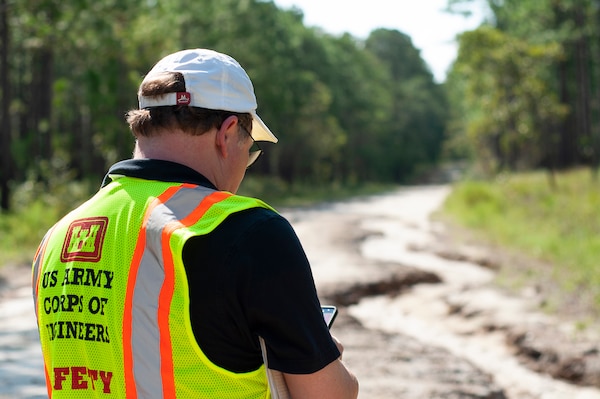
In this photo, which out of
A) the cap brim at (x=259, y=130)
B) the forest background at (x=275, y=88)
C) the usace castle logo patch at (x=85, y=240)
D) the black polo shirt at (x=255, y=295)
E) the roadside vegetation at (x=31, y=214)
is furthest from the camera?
the forest background at (x=275, y=88)

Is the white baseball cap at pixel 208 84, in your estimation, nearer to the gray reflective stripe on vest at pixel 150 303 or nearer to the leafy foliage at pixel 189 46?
the gray reflective stripe on vest at pixel 150 303

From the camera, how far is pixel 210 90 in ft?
6.01

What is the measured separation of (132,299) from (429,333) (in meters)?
7.10

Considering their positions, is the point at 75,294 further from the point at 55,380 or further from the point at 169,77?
the point at 169,77

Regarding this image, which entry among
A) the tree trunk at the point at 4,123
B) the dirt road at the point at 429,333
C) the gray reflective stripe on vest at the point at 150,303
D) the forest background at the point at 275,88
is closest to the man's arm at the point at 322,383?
the gray reflective stripe on vest at the point at 150,303

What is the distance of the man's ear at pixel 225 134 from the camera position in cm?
188

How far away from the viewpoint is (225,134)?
74.4 inches

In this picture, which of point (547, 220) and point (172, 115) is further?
point (547, 220)

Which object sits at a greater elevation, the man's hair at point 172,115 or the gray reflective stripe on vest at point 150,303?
the man's hair at point 172,115

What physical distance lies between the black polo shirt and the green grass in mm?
8007

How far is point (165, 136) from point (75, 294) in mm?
408

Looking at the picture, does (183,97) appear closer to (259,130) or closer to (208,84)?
(208,84)

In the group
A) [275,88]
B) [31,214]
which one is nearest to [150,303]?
[31,214]

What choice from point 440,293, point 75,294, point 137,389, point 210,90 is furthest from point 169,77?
point 440,293
